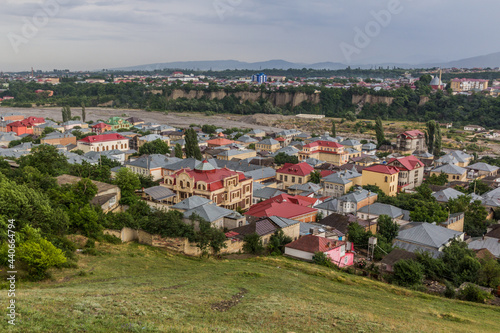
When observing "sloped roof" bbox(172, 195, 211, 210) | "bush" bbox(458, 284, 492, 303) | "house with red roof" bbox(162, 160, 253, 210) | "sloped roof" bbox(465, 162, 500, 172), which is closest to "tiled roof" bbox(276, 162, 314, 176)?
"house with red roof" bbox(162, 160, 253, 210)

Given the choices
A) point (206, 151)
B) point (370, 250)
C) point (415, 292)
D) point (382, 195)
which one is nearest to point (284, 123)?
point (206, 151)

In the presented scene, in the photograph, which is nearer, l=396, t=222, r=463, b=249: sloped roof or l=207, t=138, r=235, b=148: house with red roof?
l=396, t=222, r=463, b=249: sloped roof

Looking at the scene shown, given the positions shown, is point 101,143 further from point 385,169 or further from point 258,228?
point 258,228

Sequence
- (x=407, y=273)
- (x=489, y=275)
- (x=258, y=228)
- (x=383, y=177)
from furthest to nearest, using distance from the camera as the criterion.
Answer: (x=383, y=177) < (x=258, y=228) < (x=489, y=275) < (x=407, y=273)

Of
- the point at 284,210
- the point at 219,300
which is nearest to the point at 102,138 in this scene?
the point at 284,210

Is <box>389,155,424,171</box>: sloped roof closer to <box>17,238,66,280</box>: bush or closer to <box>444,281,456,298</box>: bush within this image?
<box>444,281,456,298</box>: bush

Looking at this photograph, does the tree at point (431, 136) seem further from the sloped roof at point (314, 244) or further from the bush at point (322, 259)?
the bush at point (322, 259)

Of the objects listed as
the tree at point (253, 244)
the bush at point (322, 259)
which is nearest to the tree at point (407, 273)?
the bush at point (322, 259)
